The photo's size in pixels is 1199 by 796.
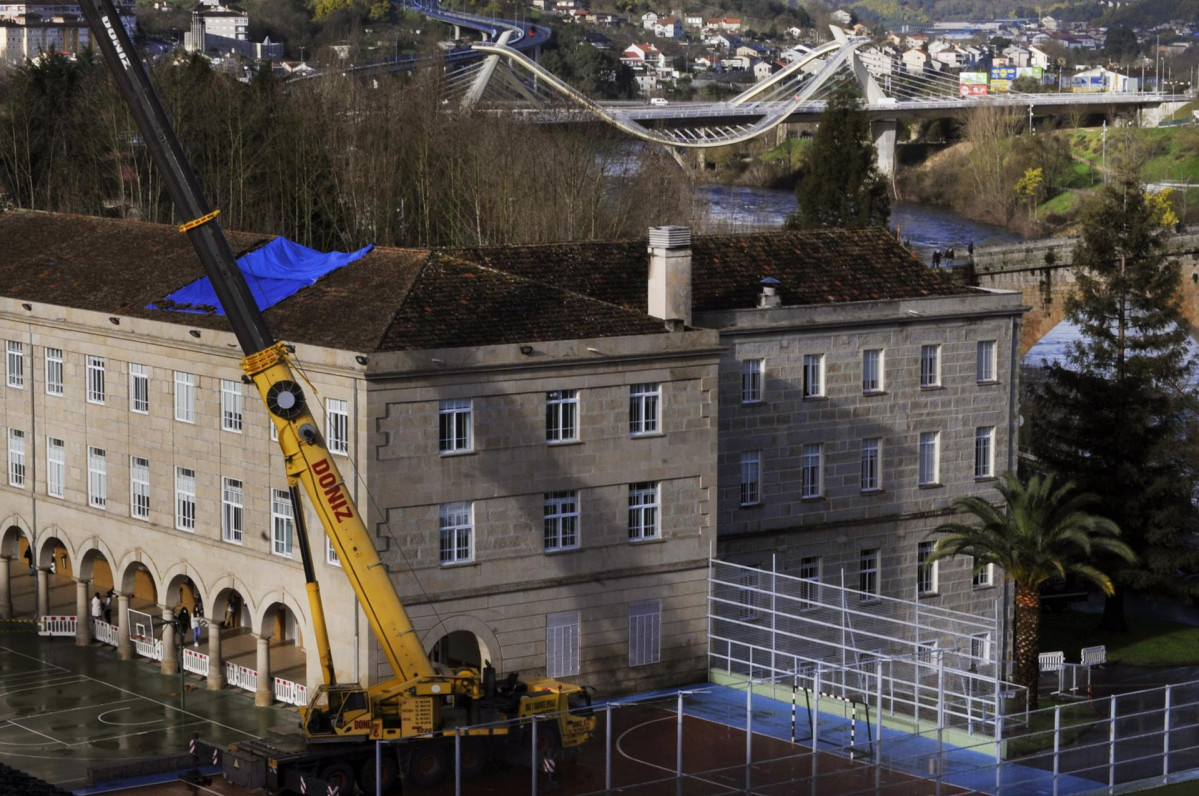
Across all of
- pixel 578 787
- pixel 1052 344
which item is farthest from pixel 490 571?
pixel 1052 344

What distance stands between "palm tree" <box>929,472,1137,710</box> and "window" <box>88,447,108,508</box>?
2112 centimetres

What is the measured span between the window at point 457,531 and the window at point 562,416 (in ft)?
8.72

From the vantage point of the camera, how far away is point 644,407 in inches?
1989

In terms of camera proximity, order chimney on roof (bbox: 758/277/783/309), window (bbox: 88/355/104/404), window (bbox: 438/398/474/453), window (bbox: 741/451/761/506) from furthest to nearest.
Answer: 1. chimney on roof (bbox: 758/277/783/309)
2. window (bbox: 741/451/761/506)
3. window (bbox: 88/355/104/404)
4. window (bbox: 438/398/474/453)

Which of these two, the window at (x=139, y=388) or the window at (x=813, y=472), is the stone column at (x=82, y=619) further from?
the window at (x=813, y=472)

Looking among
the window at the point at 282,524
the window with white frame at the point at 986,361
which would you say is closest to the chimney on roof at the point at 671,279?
the window at the point at 282,524

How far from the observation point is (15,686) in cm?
5109

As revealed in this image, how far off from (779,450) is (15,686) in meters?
19.8

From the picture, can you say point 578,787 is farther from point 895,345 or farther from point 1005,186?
point 1005,186

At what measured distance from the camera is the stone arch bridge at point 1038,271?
92688 millimetres

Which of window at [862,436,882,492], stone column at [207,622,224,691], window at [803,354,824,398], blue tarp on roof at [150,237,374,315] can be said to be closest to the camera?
stone column at [207,622,224,691]

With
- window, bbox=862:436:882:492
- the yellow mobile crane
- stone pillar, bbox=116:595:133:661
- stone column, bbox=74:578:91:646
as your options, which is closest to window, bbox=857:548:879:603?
window, bbox=862:436:882:492

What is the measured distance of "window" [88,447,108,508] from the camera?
5528 cm

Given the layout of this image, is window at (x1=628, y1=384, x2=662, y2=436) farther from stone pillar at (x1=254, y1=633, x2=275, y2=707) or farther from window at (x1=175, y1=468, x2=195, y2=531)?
window at (x1=175, y1=468, x2=195, y2=531)
